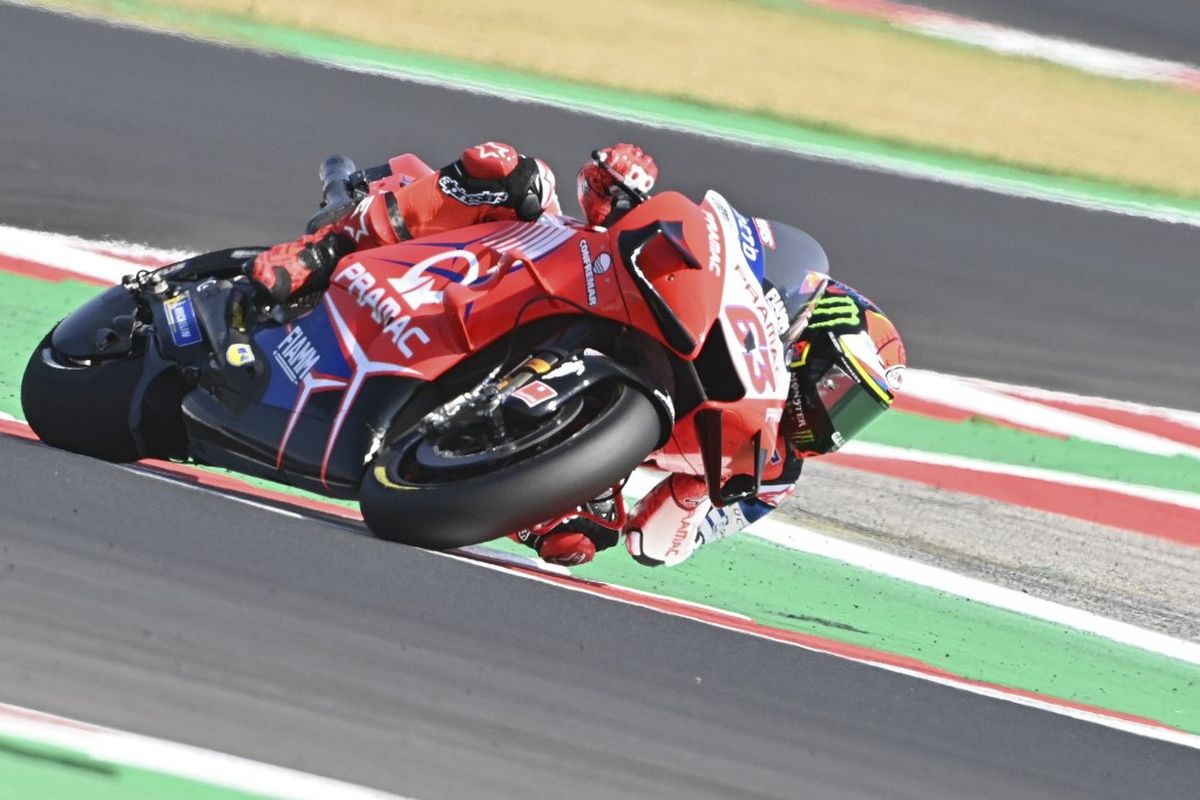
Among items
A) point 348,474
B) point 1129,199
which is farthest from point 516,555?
point 1129,199

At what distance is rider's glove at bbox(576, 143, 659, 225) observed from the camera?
4883 millimetres

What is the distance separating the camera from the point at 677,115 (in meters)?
9.21

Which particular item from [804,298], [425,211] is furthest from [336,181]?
[804,298]

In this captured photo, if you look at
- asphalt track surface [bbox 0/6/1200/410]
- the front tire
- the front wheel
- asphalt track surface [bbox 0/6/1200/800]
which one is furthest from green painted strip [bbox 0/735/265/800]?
asphalt track surface [bbox 0/6/1200/410]

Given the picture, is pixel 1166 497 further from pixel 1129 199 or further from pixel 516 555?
pixel 516 555

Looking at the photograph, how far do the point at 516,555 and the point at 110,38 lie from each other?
4.36 meters

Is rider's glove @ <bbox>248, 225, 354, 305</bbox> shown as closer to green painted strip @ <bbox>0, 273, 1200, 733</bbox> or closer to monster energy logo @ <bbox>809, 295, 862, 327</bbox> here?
green painted strip @ <bbox>0, 273, 1200, 733</bbox>

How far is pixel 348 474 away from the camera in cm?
451

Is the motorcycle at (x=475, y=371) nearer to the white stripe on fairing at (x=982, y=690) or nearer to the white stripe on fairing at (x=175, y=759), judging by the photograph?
the white stripe on fairing at (x=982, y=690)

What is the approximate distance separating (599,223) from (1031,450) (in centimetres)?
323

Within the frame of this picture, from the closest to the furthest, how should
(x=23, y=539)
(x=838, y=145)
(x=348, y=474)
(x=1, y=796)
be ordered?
1. (x=1, y=796)
2. (x=23, y=539)
3. (x=348, y=474)
4. (x=838, y=145)

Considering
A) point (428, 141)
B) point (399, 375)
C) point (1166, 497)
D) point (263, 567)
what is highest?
point (399, 375)

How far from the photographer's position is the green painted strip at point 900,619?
5566mm

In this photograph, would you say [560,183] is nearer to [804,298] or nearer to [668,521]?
[668,521]
